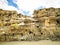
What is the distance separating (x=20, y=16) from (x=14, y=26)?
22 cm

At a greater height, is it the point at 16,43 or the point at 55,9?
the point at 55,9

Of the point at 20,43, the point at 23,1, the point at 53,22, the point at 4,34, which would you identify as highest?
the point at 23,1

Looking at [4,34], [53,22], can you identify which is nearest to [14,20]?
[4,34]

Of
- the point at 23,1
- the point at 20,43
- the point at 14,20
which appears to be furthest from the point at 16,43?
the point at 23,1

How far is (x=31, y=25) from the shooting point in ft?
8.09

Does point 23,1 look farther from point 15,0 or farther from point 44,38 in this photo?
point 44,38

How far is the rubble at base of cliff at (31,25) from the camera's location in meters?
2.41

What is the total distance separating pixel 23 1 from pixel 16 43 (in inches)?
32.3

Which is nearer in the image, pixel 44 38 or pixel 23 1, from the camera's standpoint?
pixel 44 38

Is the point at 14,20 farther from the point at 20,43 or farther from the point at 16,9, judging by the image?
the point at 20,43

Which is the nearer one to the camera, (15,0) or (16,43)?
(16,43)

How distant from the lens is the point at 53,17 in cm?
245

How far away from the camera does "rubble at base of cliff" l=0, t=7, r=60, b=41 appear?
7.91 feet

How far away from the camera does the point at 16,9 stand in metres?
2.54
